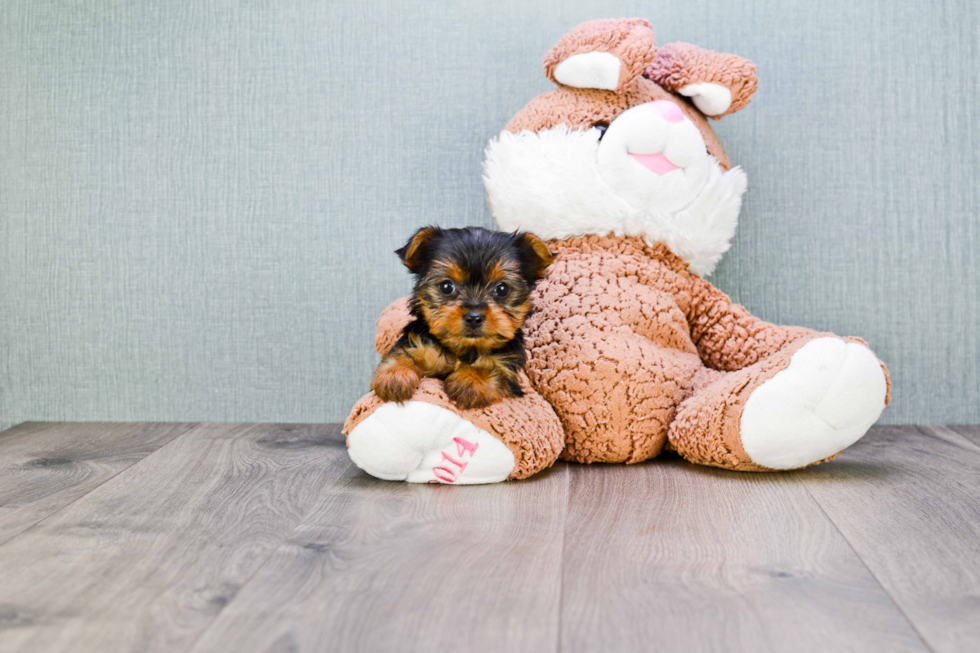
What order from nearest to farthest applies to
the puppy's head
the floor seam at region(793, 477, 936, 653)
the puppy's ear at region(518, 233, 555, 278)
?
the floor seam at region(793, 477, 936, 653)
the puppy's head
the puppy's ear at region(518, 233, 555, 278)

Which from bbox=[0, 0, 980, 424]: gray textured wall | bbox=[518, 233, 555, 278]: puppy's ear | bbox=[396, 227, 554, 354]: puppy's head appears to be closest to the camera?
bbox=[396, 227, 554, 354]: puppy's head

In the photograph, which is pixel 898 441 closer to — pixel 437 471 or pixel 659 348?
pixel 659 348

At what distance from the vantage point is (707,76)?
175cm

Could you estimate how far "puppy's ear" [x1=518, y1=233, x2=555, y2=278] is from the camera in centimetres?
149

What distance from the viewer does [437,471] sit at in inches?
56.5

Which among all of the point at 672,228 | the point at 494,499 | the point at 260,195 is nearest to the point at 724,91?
the point at 672,228

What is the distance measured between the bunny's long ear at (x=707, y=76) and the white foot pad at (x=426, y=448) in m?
0.93

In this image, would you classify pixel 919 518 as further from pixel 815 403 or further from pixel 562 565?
pixel 562 565

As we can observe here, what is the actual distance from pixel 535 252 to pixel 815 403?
0.59 m

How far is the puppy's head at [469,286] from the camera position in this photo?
4.45 ft

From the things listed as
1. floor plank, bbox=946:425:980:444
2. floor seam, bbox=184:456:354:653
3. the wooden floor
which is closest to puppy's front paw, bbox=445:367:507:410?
the wooden floor

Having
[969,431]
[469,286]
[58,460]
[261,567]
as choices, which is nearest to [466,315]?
[469,286]

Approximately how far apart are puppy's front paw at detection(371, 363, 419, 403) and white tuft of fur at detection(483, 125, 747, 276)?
46cm

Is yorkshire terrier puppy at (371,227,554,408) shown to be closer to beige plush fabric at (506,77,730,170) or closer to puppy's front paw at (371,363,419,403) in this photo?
puppy's front paw at (371,363,419,403)
